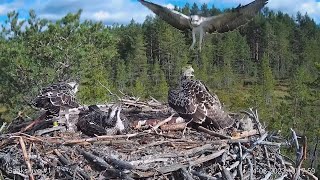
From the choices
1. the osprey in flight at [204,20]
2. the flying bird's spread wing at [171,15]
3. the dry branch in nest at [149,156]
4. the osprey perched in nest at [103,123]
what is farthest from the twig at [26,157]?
the flying bird's spread wing at [171,15]

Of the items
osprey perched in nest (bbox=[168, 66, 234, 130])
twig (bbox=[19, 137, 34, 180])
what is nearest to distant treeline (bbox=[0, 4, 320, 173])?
osprey perched in nest (bbox=[168, 66, 234, 130])

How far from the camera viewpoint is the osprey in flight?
8.51 meters

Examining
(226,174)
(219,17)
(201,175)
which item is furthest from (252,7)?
(226,174)

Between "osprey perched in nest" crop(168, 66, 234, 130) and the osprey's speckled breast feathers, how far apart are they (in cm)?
140

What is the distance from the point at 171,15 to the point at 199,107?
10.0 feet

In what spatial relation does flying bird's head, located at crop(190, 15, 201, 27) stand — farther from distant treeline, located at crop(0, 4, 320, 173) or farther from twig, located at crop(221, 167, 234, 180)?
twig, located at crop(221, 167, 234, 180)

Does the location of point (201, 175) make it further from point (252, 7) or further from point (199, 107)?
point (252, 7)

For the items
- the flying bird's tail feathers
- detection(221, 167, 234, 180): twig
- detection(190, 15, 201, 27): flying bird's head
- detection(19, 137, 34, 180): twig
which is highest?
the flying bird's tail feathers

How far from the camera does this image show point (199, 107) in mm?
6555

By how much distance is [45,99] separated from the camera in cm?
670

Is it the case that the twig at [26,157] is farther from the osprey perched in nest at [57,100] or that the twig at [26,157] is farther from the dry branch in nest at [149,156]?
the osprey perched in nest at [57,100]

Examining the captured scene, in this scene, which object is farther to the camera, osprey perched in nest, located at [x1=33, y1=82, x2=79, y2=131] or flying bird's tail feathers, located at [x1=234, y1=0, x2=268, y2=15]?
flying bird's tail feathers, located at [x1=234, y1=0, x2=268, y2=15]

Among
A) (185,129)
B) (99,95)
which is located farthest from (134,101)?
(99,95)

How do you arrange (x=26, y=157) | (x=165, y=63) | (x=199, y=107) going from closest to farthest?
(x=26, y=157) → (x=199, y=107) → (x=165, y=63)
